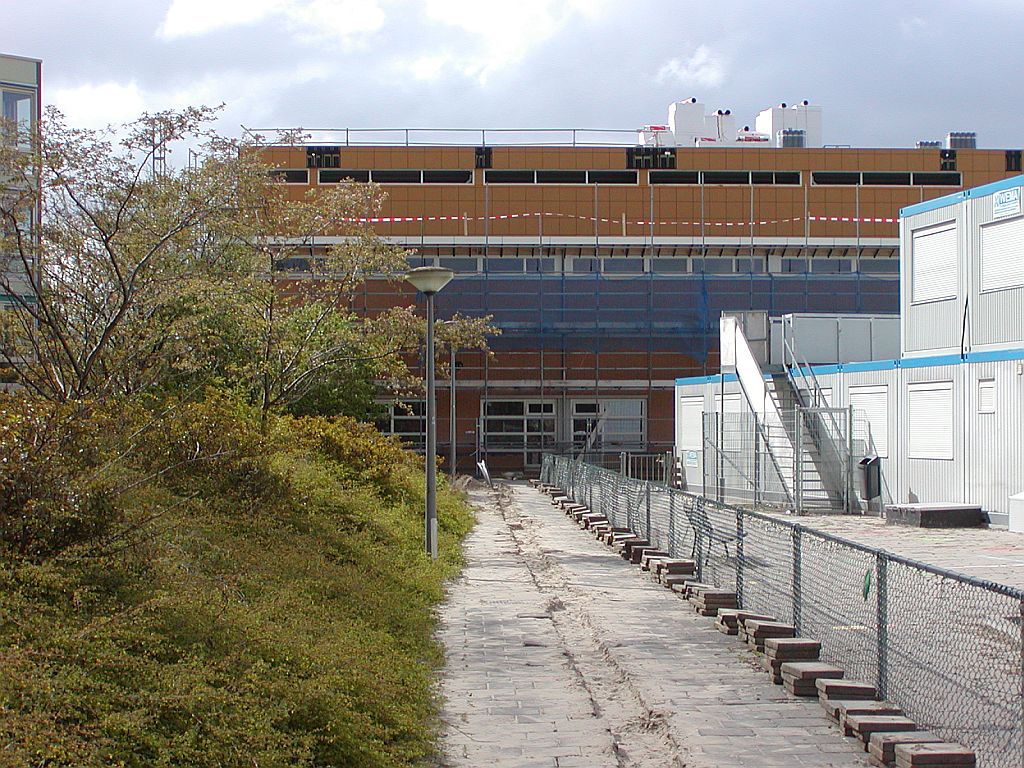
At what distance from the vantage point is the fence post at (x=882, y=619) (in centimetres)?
816

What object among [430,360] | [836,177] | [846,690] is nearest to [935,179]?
[836,177]

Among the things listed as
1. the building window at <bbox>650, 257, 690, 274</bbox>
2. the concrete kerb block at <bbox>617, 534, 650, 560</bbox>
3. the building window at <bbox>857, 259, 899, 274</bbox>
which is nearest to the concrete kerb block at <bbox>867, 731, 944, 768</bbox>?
the concrete kerb block at <bbox>617, 534, 650, 560</bbox>

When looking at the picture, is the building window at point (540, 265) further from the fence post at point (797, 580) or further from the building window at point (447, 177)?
the fence post at point (797, 580)

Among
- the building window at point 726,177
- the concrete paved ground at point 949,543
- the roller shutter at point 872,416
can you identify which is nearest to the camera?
the concrete paved ground at point 949,543

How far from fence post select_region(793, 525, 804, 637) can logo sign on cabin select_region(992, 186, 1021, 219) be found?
1683 cm

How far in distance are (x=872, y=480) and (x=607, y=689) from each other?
20.8 meters

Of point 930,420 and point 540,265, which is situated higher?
point 540,265

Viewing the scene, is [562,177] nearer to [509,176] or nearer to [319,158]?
[509,176]

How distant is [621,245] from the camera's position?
52969 millimetres

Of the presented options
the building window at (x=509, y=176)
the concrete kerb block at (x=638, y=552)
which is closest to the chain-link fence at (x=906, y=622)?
the concrete kerb block at (x=638, y=552)

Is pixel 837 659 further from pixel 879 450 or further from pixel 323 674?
pixel 879 450

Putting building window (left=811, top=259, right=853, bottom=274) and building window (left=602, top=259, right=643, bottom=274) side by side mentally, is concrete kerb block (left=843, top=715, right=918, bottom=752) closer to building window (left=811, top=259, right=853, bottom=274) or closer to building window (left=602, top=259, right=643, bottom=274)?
building window (left=602, top=259, right=643, bottom=274)

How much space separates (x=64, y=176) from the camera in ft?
48.5

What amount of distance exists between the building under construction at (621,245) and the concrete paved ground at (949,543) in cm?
2116
